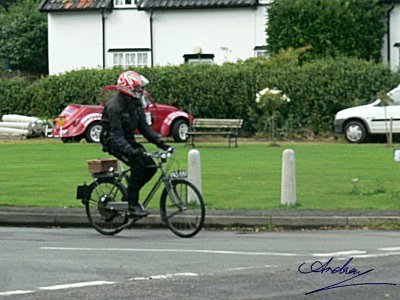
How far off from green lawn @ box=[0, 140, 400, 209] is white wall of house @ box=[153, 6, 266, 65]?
1254 cm

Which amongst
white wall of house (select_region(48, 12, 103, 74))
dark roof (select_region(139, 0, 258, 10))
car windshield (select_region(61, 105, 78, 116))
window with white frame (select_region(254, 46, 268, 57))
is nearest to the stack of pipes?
car windshield (select_region(61, 105, 78, 116))

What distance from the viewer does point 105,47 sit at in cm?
4572

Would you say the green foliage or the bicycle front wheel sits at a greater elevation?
the green foliage

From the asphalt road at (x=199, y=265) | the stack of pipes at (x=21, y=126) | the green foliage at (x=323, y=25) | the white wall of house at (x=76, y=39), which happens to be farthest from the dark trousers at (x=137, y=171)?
the white wall of house at (x=76, y=39)

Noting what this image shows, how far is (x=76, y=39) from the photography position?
45844 mm

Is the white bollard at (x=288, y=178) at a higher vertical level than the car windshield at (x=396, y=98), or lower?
lower

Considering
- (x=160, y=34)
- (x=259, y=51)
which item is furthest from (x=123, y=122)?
(x=160, y=34)

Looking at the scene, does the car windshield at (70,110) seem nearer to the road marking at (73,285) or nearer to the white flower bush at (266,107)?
the white flower bush at (266,107)

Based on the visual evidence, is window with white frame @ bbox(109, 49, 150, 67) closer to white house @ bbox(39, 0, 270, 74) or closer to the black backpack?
white house @ bbox(39, 0, 270, 74)

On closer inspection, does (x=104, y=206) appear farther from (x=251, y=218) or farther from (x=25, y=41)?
(x=25, y=41)

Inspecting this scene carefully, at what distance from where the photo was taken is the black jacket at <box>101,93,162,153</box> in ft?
47.7

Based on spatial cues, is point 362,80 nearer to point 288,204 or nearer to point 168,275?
point 288,204

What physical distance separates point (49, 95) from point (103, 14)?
6.91m

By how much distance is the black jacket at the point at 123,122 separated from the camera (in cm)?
1454
